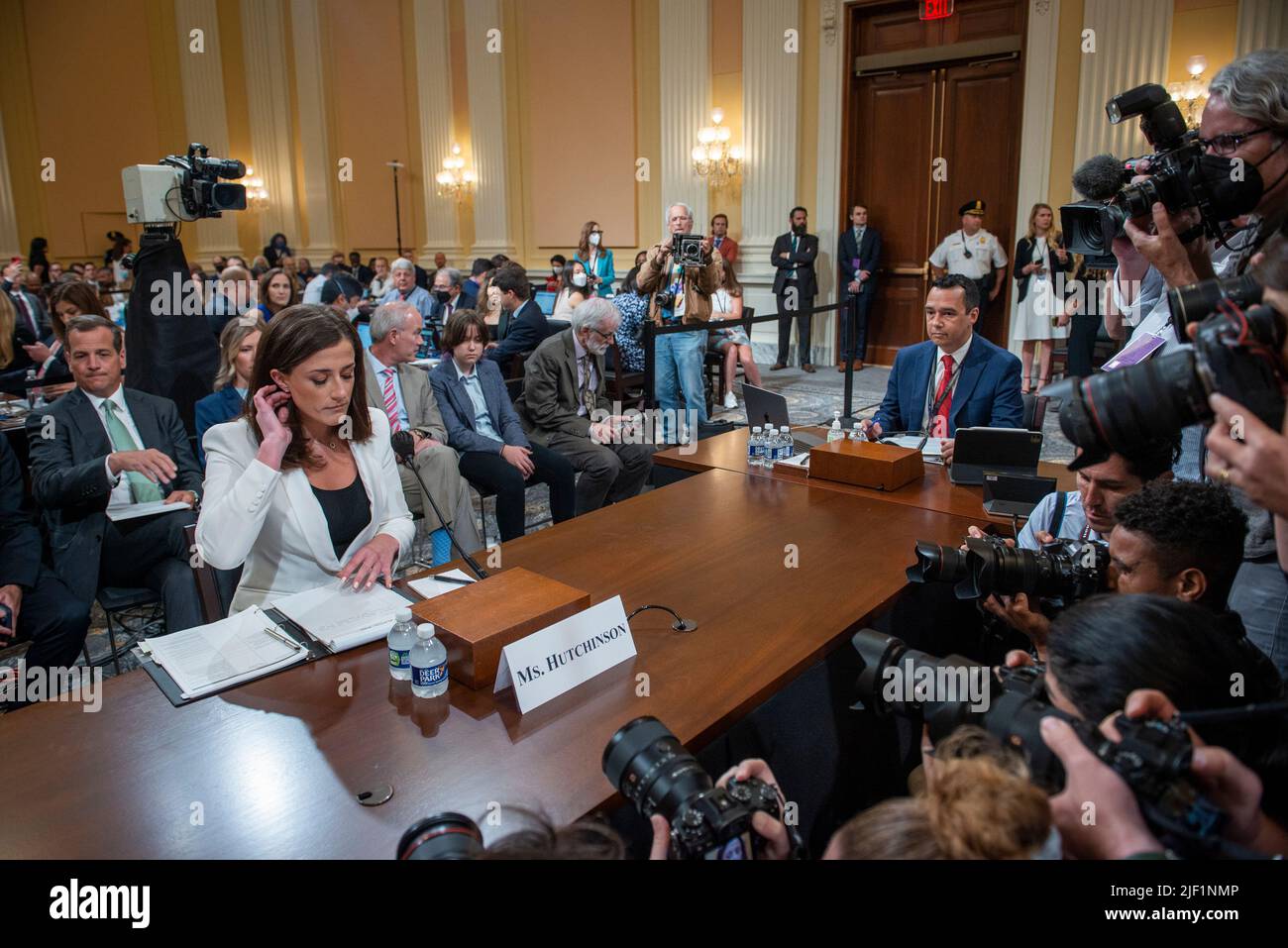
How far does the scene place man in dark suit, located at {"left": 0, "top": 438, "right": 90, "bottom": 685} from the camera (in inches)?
96.3

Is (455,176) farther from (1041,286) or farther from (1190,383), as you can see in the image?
(1190,383)

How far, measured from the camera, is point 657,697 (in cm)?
155

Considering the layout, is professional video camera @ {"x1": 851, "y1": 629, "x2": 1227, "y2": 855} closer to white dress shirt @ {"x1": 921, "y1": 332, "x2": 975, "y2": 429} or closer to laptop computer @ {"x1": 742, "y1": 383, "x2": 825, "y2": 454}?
laptop computer @ {"x1": 742, "y1": 383, "x2": 825, "y2": 454}

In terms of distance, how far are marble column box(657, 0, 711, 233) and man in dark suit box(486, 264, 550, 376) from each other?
12.5 ft

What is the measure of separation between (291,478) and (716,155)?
26.0 ft

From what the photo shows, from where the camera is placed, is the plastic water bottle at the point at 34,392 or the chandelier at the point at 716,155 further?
the chandelier at the point at 716,155

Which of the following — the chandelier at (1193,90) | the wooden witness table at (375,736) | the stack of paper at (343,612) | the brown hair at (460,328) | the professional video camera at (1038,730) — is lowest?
the wooden witness table at (375,736)

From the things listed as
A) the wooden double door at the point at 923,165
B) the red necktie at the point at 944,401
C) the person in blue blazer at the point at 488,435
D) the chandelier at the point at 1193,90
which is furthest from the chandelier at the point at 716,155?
the red necktie at the point at 944,401

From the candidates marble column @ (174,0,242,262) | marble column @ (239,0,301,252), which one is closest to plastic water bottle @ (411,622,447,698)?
marble column @ (239,0,301,252)

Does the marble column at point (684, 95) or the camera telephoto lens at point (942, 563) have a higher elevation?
the marble column at point (684, 95)

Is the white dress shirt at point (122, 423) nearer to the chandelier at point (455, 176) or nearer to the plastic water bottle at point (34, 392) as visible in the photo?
the plastic water bottle at point (34, 392)

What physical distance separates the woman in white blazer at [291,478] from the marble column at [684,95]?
25.0 ft

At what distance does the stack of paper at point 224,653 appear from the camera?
158 cm
